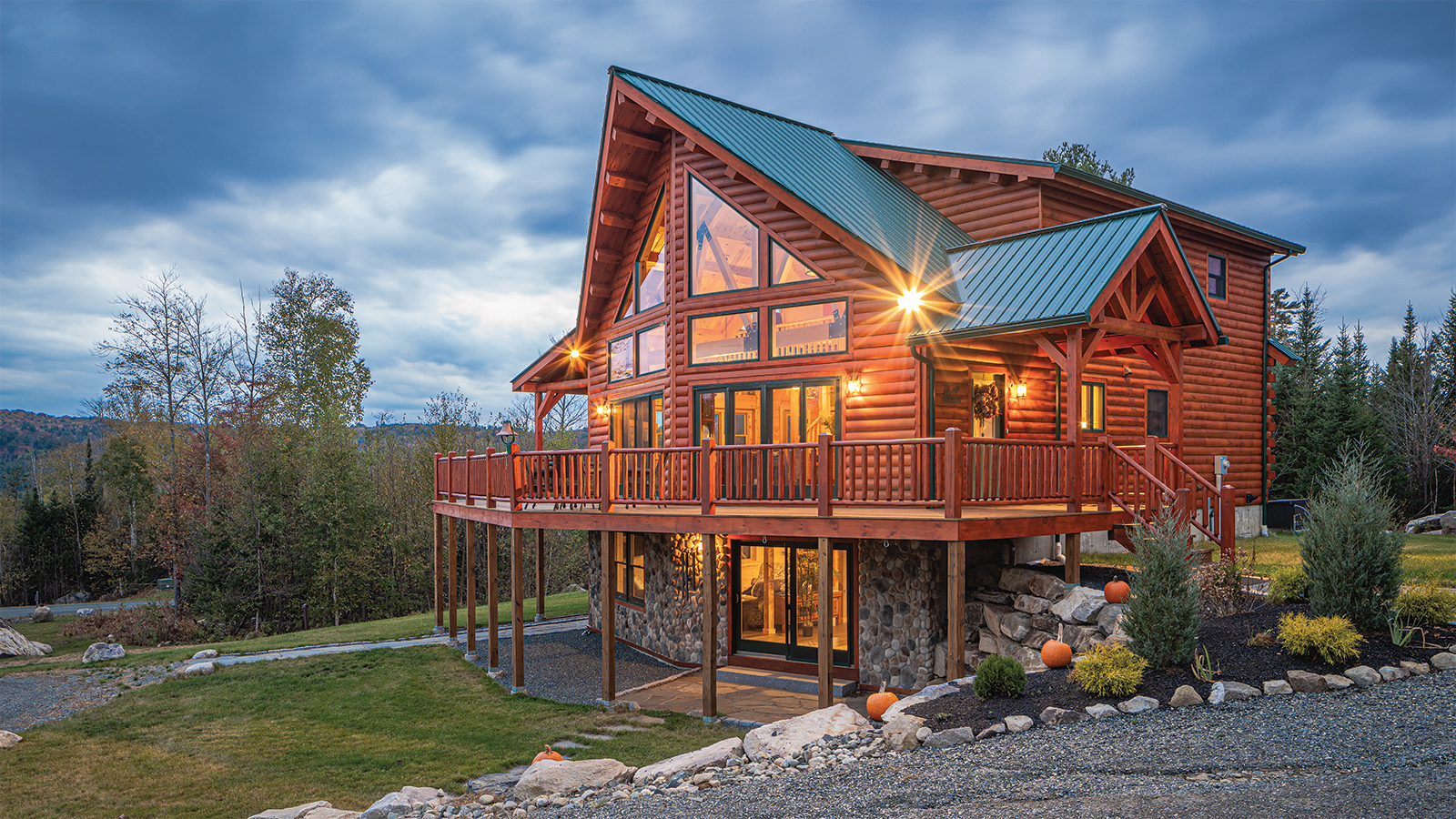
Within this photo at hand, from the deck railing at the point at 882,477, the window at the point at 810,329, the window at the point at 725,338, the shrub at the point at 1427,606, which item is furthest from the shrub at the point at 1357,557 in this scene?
the window at the point at 725,338

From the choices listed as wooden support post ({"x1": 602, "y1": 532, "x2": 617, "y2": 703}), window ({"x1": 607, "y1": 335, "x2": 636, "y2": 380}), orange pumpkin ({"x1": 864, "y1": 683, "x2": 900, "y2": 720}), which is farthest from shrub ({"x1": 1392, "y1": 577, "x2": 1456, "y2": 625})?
window ({"x1": 607, "y1": 335, "x2": 636, "y2": 380})

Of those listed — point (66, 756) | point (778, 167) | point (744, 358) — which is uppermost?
point (778, 167)

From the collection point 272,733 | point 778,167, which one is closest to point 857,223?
point 778,167

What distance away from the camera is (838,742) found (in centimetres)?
657

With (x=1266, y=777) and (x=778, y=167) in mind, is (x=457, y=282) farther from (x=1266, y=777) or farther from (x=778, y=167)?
(x=1266, y=777)

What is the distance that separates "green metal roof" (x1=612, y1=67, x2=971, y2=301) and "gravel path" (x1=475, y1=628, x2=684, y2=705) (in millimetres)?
7702

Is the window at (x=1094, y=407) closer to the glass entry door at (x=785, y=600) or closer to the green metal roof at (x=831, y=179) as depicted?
the green metal roof at (x=831, y=179)

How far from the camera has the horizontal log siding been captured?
14.9m

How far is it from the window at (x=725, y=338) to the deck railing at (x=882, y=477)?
6.86ft

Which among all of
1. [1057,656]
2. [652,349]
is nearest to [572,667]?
[652,349]

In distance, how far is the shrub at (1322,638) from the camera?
6633 mm

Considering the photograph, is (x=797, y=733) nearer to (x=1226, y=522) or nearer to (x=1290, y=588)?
(x=1290, y=588)

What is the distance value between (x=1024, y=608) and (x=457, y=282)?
4738 inches

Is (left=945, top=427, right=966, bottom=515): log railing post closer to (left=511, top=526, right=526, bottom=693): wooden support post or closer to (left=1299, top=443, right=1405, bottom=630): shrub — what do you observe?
(left=1299, top=443, right=1405, bottom=630): shrub
